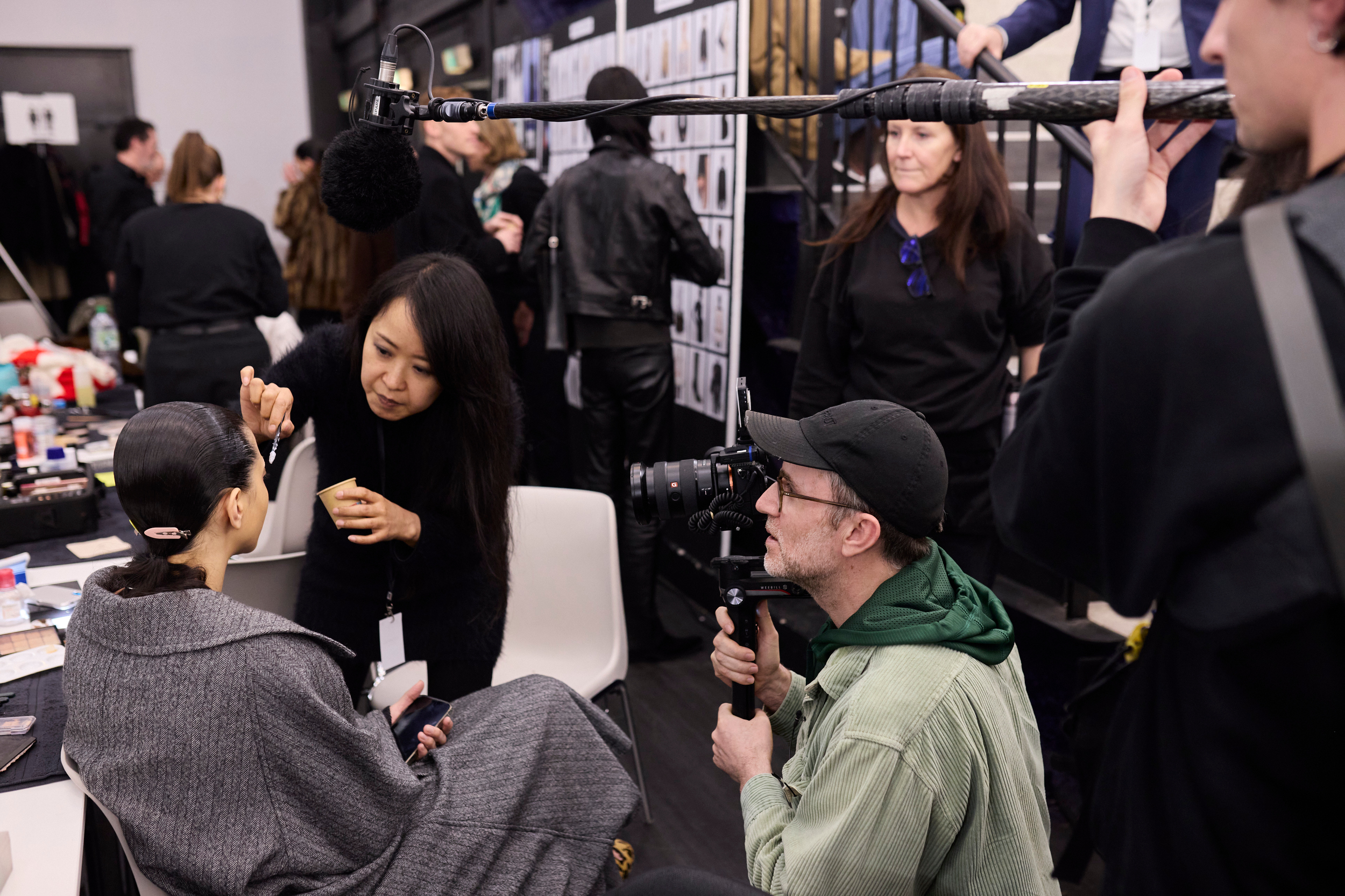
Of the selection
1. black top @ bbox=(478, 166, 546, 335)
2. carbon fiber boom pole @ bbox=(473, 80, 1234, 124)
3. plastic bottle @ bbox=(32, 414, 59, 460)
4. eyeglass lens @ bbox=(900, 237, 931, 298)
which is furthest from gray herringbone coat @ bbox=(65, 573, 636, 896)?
black top @ bbox=(478, 166, 546, 335)

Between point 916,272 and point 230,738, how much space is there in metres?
1.75

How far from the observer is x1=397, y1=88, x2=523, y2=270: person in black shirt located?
3.67 meters

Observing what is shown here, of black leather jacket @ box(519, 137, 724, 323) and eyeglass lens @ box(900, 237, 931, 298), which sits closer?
eyeglass lens @ box(900, 237, 931, 298)

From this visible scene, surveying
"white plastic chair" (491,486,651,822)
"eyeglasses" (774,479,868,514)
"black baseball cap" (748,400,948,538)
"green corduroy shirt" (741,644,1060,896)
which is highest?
"black baseball cap" (748,400,948,538)

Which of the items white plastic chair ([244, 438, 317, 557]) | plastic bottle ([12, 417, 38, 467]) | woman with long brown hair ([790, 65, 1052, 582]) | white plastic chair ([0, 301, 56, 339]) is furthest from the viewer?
white plastic chair ([0, 301, 56, 339])

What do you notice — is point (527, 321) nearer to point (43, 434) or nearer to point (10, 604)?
point (43, 434)

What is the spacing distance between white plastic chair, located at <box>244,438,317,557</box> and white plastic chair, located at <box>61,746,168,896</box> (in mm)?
1247

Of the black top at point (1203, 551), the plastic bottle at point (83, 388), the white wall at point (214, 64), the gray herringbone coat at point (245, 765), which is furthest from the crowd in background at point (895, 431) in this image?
the white wall at point (214, 64)

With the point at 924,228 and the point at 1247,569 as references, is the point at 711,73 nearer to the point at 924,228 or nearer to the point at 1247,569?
the point at 924,228

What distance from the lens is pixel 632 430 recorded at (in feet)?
11.8

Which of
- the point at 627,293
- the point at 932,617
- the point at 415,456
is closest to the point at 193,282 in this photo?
the point at 627,293

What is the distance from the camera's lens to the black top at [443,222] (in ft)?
12.0

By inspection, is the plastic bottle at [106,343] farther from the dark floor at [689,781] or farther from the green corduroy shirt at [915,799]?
the green corduroy shirt at [915,799]

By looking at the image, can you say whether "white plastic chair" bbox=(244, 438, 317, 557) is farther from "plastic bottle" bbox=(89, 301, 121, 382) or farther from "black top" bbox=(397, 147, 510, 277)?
"plastic bottle" bbox=(89, 301, 121, 382)
